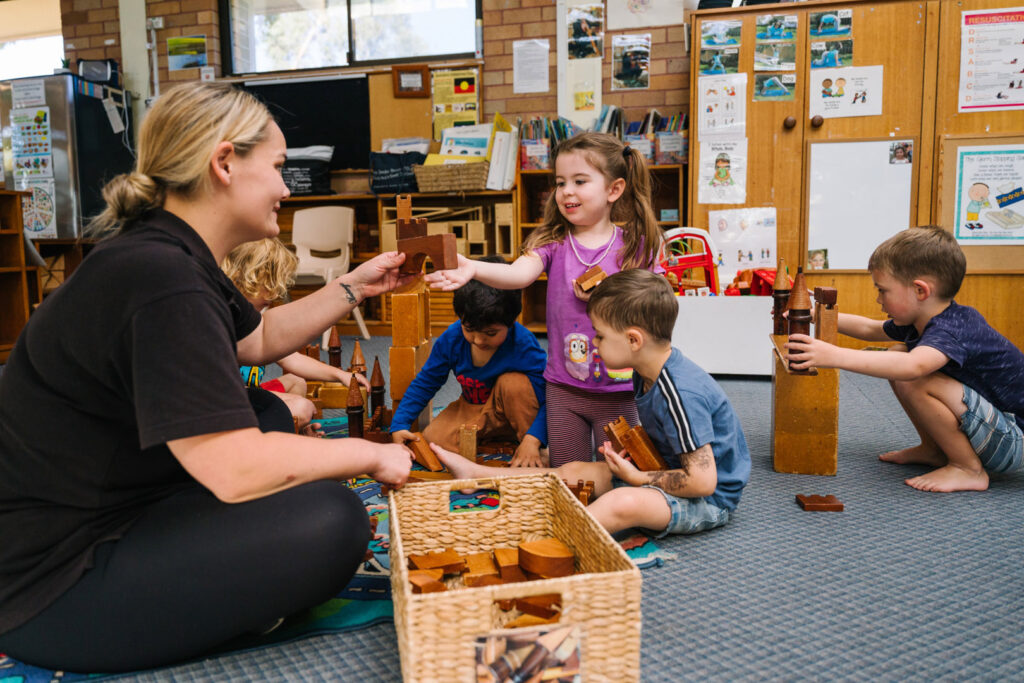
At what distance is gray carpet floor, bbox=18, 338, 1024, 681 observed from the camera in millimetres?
1113

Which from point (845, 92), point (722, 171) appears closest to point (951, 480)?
point (722, 171)

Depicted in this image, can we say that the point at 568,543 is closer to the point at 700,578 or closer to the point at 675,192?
the point at 700,578

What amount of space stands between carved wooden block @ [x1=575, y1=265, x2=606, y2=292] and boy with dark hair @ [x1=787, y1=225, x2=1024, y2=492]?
1.71 feet

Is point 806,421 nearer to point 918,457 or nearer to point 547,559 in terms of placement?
point 918,457

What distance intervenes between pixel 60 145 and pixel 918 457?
615 cm

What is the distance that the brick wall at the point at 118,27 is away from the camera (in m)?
5.56

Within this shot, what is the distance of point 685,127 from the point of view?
4625 millimetres

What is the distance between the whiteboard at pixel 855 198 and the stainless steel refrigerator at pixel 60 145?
5115 mm

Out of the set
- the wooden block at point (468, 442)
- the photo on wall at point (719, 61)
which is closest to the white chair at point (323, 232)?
the photo on wall at point (719, 61)

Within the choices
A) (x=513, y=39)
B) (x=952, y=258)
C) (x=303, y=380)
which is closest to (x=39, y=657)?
(x=303, y=380)

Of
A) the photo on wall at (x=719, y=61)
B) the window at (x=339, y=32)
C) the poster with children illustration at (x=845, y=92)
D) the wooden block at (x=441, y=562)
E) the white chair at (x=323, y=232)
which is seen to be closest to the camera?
the wooden block at (x=441, y=562)

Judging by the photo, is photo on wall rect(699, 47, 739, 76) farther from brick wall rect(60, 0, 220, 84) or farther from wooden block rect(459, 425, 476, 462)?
brick wall rect(60, 0, 220, 84)

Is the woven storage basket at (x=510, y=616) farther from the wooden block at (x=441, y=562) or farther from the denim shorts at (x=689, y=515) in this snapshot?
the denim shorts at (x=689, y=515)

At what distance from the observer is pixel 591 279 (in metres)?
1.94
